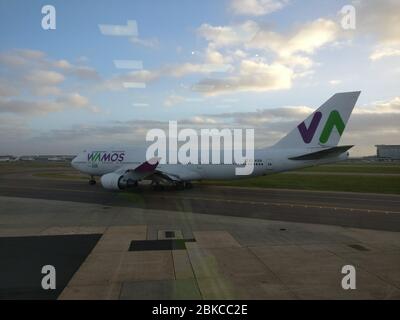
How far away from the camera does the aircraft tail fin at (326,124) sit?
25016mm

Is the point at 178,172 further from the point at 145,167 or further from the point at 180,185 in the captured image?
the point at 145,167

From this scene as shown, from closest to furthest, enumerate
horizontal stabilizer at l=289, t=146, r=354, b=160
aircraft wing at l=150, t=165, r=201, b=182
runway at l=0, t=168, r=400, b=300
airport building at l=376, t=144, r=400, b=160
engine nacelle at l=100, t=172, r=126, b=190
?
runway at l=0, t=168, r=400, b=300 → engine nacelle at l=100, t=172, r=126, b=190 → horizontal stabilizer at l=289, t=146, r=354, b=160 → aircraft wing at l=150, t=165, r=201, b=182 → airport building at l=376, t=144, r=400, b=160

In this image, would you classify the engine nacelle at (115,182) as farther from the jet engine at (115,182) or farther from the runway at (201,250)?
the runway at (201,250)

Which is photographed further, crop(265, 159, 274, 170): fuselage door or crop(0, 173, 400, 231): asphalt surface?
crop(265, 159, 274, 170): fuselage door

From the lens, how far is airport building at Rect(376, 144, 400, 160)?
160 metres

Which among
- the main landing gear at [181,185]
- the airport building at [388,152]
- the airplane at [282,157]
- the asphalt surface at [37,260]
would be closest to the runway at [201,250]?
the asphalt surface at [37,260]

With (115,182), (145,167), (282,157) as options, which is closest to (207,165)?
(282,157)

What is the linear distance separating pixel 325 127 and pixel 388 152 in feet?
518

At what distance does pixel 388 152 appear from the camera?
16500 cm

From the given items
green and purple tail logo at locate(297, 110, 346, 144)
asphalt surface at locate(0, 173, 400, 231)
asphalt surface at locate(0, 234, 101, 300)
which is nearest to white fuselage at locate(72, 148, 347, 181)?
green and purple tail logo at locate(297, 110, 346, 144)

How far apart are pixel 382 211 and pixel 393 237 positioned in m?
6.55

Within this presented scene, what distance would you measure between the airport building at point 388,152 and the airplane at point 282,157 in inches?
5943

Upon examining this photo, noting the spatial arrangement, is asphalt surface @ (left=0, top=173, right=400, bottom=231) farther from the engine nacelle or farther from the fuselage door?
the fuselage door

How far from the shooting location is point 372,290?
697 centimetres
